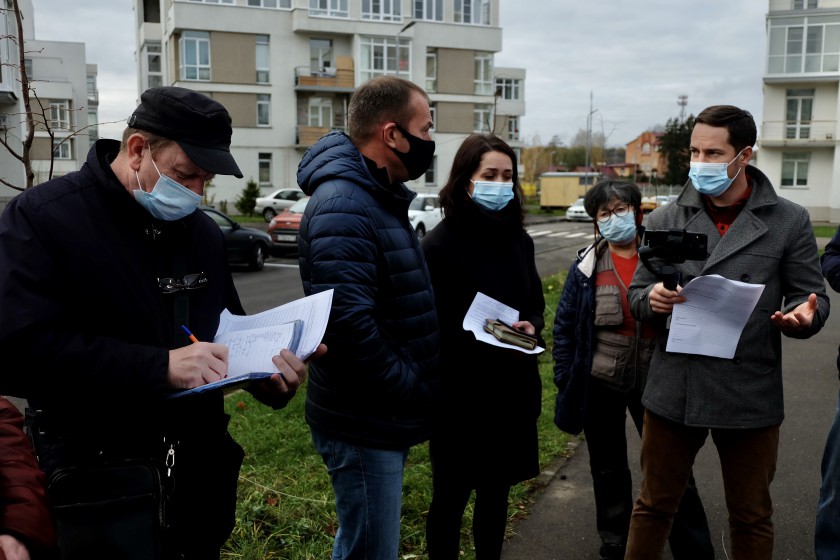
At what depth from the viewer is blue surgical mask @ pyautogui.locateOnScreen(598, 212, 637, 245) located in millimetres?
4020

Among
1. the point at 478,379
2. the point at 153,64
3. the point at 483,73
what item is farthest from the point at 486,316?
the point at 153,64

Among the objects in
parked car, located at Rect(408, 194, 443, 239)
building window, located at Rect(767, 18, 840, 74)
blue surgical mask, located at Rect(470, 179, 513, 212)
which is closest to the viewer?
blue surgical mask, located at Rect(470, 179, 513, 212)

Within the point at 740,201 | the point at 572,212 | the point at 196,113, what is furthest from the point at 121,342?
the point at 572,212

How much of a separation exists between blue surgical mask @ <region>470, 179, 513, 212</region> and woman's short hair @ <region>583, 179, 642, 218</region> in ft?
2.27

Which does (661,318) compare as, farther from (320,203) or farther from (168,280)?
(168,280)

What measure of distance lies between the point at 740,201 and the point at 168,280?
2.43m

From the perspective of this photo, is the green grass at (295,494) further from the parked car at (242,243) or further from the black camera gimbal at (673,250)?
the parked car at (242,243)

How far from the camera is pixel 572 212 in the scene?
43.8 metres

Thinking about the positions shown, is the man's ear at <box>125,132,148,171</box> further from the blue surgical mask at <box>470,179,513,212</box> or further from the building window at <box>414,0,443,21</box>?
the building window at <box>414,0,443,21</box>

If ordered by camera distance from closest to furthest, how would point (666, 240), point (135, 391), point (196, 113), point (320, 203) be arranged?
point (135, 391)
point (196, 113)
point (320, 203)
point (666, 240)

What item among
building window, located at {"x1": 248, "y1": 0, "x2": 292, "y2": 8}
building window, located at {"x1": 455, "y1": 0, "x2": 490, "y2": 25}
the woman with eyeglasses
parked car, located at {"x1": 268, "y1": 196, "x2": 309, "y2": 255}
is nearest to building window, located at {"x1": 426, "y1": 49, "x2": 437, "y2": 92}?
building window, located at {"x1": 455, "y1": 0, "x2": 490, "y2": 25}

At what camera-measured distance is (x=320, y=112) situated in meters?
48.3

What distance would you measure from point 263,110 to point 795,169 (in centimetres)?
3247

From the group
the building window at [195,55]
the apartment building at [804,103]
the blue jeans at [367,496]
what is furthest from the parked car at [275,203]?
the blue jeans at [367,496]
